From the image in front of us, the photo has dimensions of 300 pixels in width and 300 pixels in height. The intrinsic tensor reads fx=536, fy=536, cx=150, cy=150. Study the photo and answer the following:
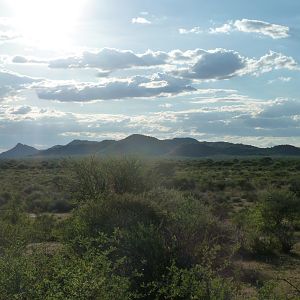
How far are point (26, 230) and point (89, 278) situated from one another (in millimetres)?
7522

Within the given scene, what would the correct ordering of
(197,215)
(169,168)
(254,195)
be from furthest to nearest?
(169,168), (254,195), (197,215)

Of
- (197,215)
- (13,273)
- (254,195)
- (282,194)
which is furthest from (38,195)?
(13,273)

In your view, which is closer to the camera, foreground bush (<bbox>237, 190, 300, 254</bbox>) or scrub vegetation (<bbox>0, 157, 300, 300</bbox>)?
scrub vegetation (<bbox>0, 157, 300, 300</bbox>)

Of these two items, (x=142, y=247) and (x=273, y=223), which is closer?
(x=142, y=247)

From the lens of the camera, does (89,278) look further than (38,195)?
No

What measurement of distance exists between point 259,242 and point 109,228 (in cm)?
882

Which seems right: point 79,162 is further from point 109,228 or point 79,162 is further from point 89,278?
point 89,278

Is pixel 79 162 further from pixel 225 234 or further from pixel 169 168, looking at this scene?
pixel 169 168

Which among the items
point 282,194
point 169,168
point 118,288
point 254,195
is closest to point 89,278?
point 118,288

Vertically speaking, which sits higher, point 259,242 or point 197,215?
point 197,215

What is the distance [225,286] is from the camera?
31.6ft

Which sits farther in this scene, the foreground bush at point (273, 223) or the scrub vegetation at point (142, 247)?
the foreground bush at point (273, 223)

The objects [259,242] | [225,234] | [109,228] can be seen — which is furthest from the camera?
[259,242]

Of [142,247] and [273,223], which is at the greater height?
[142,247]
